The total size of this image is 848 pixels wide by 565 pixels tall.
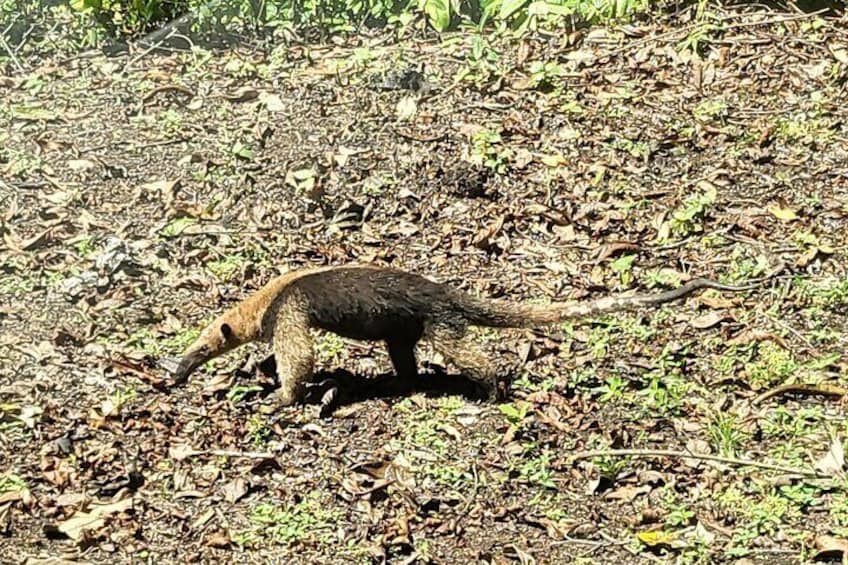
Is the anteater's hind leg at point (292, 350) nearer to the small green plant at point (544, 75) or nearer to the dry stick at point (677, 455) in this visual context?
the dry stick at point (677, 455)

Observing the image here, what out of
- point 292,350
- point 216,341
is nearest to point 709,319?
point 292,350

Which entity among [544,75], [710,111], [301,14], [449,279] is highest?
[301,14]

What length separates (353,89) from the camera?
9.27 metres

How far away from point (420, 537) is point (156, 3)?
6252 mm

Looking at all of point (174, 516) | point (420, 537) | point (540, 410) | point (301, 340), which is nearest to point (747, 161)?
point (540, 410)

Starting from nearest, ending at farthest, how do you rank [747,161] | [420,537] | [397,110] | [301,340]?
[420,537]
[301,340]
[747,161]
[397,110]

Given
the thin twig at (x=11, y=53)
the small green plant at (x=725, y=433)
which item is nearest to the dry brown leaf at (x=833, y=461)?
the small green plant at (x=725, y=433)

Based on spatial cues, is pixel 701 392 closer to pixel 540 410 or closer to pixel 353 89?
pixel 540 410

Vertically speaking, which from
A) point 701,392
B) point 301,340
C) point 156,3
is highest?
point 156,3

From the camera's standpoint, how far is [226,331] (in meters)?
6.45

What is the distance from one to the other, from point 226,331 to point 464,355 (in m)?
1.24

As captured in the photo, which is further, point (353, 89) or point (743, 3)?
point (743, 3)

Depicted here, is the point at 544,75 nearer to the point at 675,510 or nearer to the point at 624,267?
the point at 624,267

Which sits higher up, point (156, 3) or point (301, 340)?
point (156, 3)
